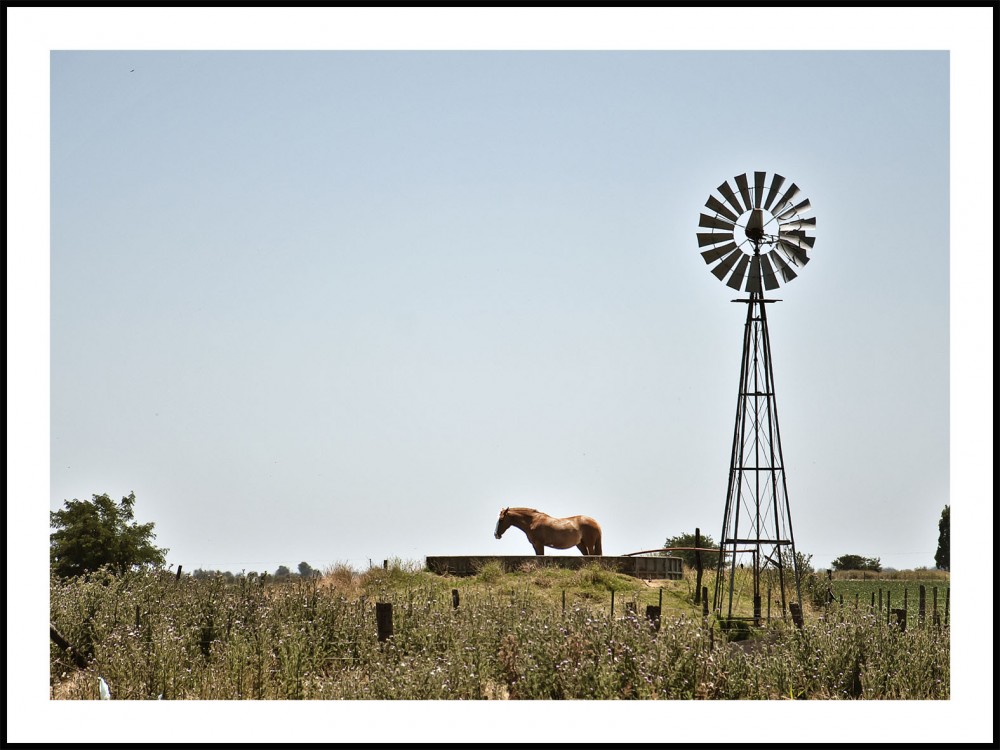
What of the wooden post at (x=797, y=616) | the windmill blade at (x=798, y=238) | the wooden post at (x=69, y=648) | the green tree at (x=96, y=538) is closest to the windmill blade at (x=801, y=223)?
the windmill blade at (x=798, y=238)

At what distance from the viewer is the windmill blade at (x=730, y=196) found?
2027 centimetres

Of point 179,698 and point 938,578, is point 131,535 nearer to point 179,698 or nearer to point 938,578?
point 179,698

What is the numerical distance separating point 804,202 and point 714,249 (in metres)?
1.80

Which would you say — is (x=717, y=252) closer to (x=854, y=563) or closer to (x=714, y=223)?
(x=714, y=223)

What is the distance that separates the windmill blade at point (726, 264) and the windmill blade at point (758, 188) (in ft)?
2.97

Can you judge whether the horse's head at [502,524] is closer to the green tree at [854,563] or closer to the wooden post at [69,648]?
the wooden post at [69,648]

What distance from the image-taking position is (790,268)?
2033 centimetres

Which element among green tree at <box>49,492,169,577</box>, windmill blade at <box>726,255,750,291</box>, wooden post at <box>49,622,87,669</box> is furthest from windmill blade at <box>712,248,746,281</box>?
green tree at <box>49,492,169,577</box>

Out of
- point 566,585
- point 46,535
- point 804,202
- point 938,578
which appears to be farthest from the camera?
point 938,578

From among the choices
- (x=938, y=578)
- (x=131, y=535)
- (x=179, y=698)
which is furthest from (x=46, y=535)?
(x=938, y=578)

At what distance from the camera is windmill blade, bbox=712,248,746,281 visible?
20.5 metres

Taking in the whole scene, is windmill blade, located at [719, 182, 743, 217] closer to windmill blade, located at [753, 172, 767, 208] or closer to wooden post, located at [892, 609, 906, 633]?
windmill blade, located at [753, 172, 767, 208]

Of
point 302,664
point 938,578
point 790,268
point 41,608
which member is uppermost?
point 790,268

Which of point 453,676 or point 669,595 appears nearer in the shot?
point 453,676
